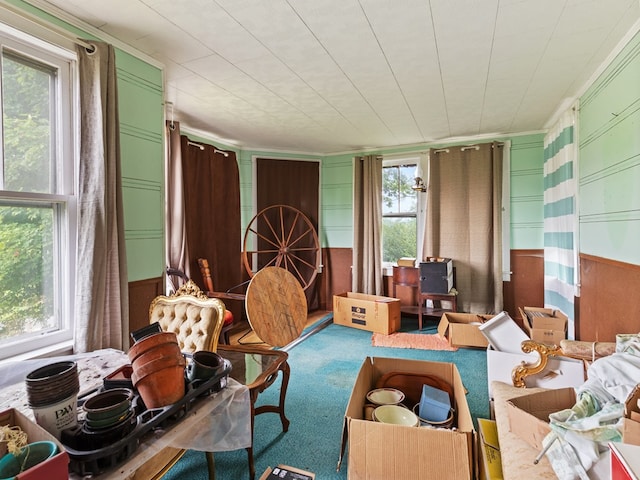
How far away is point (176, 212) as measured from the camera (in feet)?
10.6

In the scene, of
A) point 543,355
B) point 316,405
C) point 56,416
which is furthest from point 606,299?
point 56,416

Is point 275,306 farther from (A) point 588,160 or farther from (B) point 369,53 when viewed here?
(A) point 588,160

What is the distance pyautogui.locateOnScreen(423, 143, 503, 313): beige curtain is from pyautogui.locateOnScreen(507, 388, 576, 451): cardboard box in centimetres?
254

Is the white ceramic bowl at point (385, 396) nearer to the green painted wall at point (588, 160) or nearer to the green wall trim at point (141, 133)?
the green painted wall at point (588, 160)

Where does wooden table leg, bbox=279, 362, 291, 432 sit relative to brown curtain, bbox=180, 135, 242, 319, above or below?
below

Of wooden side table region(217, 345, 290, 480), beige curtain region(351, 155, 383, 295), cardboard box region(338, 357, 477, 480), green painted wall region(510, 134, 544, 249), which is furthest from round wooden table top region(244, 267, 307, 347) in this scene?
green painted wall region(510, 134, 544, 249)

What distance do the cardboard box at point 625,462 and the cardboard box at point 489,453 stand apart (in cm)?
59

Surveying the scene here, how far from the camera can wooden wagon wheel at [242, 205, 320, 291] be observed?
14.7 feet

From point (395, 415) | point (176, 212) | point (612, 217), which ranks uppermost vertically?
point (176, 212)

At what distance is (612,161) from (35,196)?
11.1ft

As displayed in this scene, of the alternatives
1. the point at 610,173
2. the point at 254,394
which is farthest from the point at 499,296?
the point at 254,394

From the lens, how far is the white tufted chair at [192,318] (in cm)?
183

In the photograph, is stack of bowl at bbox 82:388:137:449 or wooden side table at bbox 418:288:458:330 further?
wooden side table at bbox 418:288:458:330

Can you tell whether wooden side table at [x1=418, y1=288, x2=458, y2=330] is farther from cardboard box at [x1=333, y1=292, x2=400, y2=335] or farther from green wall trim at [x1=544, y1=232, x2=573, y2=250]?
green wall trim at [x1=544, y1=232, x2=573, y2=250]
